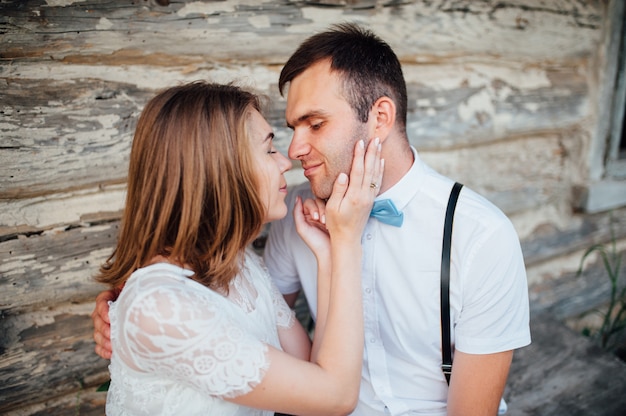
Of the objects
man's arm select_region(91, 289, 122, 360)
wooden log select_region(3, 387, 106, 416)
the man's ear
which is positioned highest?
the man's ear

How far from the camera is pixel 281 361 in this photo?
1.33m

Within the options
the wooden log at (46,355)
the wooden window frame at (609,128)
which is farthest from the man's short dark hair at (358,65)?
the wooden window frame at (609,128)

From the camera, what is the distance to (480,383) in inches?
64.6

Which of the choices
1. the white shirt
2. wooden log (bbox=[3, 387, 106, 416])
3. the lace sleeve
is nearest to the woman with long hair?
the lace sleeve

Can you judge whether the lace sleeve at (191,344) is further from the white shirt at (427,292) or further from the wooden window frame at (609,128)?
the wooden window frame at (609,128)

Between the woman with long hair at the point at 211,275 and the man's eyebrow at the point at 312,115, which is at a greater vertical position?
the man's eyebrow at the point at 312,115

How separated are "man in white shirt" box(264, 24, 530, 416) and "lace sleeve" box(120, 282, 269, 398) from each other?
70cm

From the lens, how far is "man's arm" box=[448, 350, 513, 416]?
1637mm

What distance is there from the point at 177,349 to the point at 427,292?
2.99 ft

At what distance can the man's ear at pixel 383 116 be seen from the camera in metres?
1.79

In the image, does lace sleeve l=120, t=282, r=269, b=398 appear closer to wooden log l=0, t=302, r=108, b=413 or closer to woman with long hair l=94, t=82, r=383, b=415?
woman with long hair l=94, t=82, r=383, b=415

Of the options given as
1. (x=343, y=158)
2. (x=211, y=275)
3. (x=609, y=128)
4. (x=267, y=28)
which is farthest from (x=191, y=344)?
(x=609, y=128)

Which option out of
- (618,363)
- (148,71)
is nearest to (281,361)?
(148,71)

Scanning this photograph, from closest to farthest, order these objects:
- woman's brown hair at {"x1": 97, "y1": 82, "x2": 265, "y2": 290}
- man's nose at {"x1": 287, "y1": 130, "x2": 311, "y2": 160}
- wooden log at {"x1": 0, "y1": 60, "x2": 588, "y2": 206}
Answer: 1. woman's brown hair at {"x1": 97, "y1": 82, "x2": 265, "y2": 290}
2. wooden log at {"x1": 0, "y1": 60, "x2": 588, "y2": 206}
3. man's nose at {"x1": 287, "y1": 130, "x2": 311, "y2": 160}
